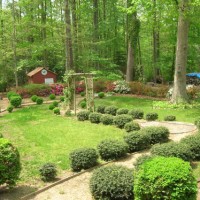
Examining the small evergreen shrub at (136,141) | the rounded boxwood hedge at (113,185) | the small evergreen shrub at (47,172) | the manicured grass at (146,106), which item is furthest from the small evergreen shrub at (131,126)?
the rounded boxwood hedge at (113,185)

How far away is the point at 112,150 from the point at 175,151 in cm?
196

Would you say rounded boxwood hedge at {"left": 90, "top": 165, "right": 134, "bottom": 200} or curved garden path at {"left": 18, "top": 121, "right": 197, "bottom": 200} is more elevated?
rounded boxwood hedge at {"left": 90, "top": 165, "right": 134, "bottom": 200}

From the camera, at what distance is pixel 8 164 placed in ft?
19.5

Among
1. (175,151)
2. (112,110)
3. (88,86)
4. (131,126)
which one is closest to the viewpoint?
(175,151)

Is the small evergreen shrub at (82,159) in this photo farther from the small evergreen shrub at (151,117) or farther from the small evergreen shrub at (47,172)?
the small evergreen shrub at (151,117)

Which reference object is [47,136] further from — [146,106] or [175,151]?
[146,106]

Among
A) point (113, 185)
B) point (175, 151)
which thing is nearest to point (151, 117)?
point (175, 151)

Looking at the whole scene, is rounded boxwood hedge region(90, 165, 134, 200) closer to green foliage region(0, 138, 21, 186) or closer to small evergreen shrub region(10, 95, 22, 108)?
green foliage region(0, 138, 21, 186)

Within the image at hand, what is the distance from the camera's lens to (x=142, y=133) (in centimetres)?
887

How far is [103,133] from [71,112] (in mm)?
5663

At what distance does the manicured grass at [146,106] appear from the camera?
14103mm

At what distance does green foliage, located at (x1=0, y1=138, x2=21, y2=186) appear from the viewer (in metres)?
5.86

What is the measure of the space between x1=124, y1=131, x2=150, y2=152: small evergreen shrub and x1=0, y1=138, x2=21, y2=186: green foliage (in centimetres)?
380

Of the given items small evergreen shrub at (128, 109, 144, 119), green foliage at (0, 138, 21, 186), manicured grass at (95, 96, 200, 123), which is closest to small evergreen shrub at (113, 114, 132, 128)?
small evergreen shrub at (128, 109, 144, 119)
